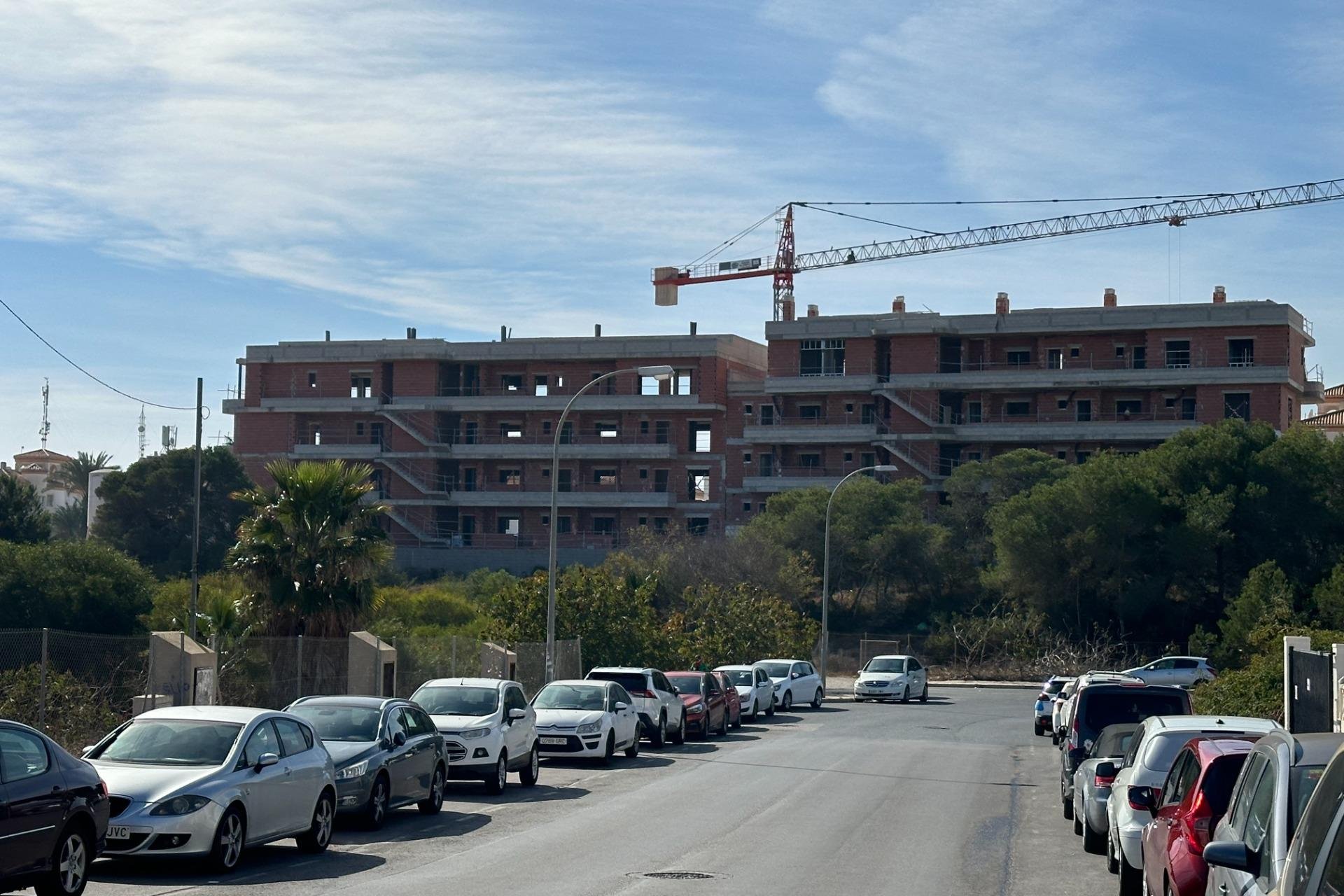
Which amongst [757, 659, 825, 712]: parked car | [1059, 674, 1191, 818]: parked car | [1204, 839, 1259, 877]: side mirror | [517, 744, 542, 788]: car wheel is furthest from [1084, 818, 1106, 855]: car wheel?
[757, 659, 825, 712]: parked car

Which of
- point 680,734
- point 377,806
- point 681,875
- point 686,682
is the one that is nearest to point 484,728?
point 377,806

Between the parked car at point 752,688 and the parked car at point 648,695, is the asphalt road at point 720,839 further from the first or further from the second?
the parked car at point 752,688

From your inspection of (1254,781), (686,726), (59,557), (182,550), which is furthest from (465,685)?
(182,550)

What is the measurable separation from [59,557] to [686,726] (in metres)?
23.5

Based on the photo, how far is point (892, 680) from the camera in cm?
5216

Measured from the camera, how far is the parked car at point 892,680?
5212 cm

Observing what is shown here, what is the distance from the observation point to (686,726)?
33.8 metres

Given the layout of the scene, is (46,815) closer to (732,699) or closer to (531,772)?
(531,772)

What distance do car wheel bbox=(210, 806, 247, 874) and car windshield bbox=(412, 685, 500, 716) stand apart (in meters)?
8.47

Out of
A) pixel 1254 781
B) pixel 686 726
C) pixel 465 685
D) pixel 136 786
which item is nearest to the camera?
pixel 1254 781

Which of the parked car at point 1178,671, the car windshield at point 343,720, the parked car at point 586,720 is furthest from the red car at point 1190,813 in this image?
the parked car at point 1178,671

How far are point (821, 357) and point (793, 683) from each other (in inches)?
1791

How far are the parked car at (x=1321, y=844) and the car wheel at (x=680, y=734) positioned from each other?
2739 cm

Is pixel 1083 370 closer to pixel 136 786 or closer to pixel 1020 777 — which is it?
pixel 1020 777
